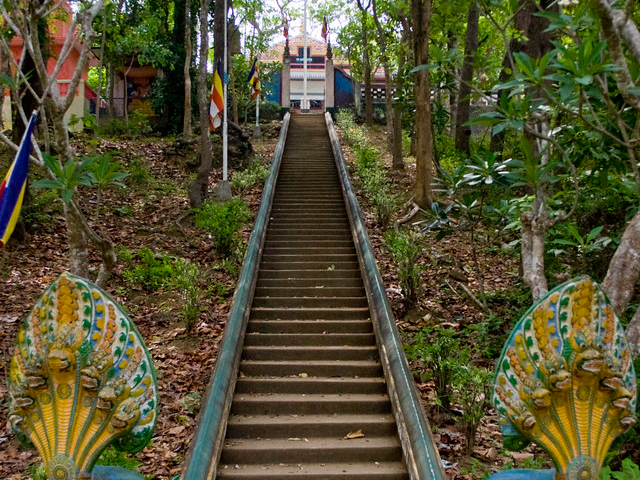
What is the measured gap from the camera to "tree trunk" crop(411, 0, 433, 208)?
37.2 feet

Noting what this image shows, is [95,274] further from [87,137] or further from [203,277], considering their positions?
[87,137]

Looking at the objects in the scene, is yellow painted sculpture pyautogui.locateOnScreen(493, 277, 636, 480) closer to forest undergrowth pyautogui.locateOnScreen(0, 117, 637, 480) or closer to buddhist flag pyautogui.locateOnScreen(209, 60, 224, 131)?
forest undergrowth pyautogui.locateOnScreen(0, 117, 637, 480)

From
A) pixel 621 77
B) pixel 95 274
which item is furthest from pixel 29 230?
pixel 621 77

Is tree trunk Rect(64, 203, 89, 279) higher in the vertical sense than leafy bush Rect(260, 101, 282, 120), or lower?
lower

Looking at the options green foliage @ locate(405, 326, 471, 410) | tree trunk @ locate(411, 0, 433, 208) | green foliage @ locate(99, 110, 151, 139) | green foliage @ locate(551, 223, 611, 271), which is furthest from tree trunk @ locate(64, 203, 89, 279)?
green foliage @ locate(99, 110, 151, 139)

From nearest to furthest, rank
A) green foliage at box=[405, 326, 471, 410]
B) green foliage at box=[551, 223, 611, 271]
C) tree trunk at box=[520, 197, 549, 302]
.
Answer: tree trunk at box=[520, 197, 549, 302] < green foliage at box=[551, 223, 611, 271] < green foliage at box=[405, 326, 471, 410]

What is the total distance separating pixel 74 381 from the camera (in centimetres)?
319

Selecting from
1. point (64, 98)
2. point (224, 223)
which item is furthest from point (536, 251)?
point (224, 223)

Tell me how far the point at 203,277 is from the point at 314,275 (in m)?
1.75

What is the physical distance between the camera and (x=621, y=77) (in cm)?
448

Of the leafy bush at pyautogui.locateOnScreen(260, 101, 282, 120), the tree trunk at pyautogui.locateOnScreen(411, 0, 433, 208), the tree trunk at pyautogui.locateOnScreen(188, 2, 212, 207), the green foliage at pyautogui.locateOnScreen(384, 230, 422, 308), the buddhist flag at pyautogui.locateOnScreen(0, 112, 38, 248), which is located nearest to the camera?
the buddhist flag at pyautogui.locateOnScreen(0, 112, 38, 248)

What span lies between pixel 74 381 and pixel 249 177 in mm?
12757

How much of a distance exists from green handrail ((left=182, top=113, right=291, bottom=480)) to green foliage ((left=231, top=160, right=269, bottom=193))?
531 cm

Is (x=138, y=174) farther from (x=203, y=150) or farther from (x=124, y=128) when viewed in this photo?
(x=124, y=128)
